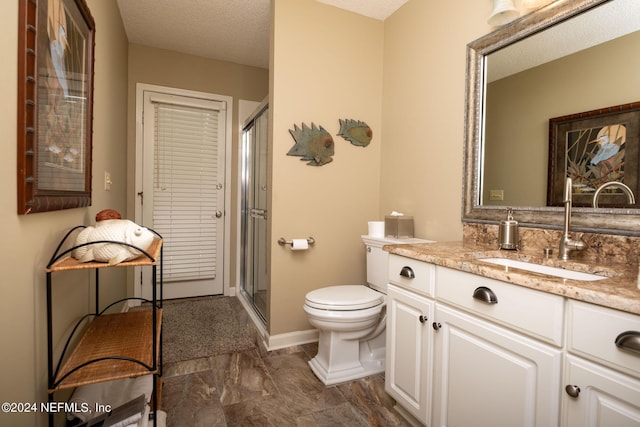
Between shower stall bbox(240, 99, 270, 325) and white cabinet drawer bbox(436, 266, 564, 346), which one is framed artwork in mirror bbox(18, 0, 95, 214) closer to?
shower stall bbox(240, 99, 270, 325)

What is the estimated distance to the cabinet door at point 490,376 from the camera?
38.0 inches

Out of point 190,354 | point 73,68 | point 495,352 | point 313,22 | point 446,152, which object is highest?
point 313,22

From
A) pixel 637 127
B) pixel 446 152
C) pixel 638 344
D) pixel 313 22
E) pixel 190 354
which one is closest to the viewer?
pixel 638 344

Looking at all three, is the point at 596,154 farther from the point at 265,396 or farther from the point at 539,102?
the point at 265,396

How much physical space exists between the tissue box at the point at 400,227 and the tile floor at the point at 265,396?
910mm

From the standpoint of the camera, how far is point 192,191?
3.48 m

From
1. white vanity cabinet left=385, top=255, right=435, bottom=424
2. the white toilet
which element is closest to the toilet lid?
the white toilet

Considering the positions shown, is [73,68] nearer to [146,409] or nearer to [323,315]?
[146,409]

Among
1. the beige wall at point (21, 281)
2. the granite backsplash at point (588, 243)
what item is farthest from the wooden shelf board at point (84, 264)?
the granite backsplash at point (588, 243)

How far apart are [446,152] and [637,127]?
901mm

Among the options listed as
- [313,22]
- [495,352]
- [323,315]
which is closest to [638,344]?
[495,352]

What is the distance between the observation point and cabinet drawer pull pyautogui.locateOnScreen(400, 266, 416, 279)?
4.90ft

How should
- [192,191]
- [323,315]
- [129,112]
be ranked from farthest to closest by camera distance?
[192,191], [129,112], [323,315]

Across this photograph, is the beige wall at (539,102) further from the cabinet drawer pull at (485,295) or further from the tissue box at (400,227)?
the cabinet drawer pull at (485,295)
